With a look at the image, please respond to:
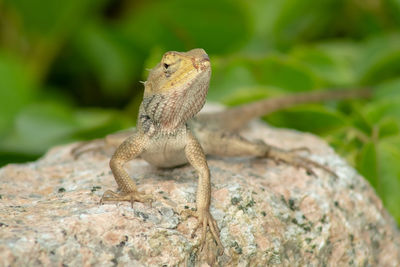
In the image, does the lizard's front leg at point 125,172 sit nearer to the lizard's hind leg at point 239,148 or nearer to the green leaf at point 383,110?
the lizard's hind leg at point 239,148

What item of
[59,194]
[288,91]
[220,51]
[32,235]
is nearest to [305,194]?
[59,194]

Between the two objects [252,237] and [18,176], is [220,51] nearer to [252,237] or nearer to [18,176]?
[18,176]

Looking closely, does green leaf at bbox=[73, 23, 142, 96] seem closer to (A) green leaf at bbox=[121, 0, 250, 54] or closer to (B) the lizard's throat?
(A) green leaf at bbox=[121, 0, 250, 54]

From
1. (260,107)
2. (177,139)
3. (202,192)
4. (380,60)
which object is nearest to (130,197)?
(202,192)

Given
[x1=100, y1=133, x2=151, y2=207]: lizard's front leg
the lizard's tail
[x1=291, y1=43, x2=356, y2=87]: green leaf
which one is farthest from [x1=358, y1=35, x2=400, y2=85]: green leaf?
[x1=100, y1=133, x2=151, y2=207]: lizard's front leg

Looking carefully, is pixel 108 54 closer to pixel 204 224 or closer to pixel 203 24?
pixel 203 24
